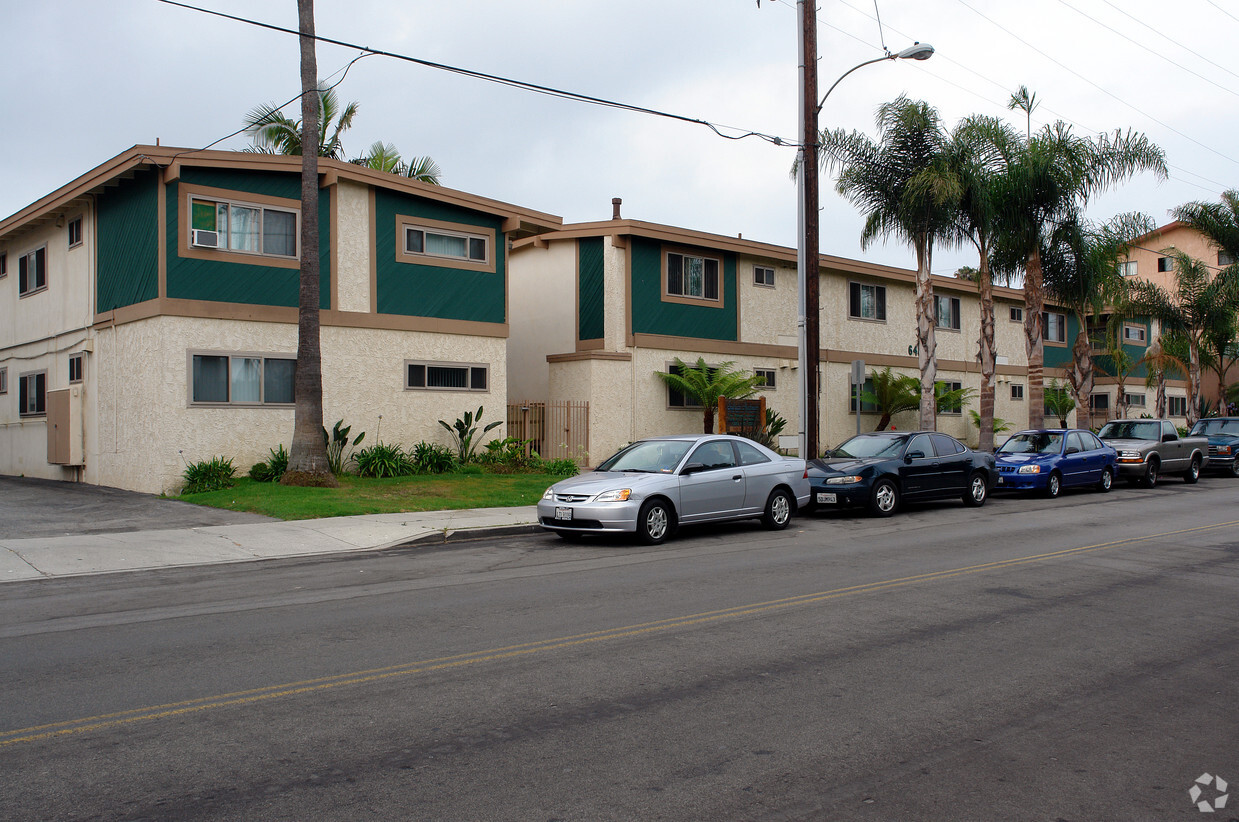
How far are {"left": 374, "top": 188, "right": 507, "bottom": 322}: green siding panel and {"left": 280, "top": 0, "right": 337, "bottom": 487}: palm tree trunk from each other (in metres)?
3.08

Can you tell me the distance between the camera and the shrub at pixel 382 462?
813 inches

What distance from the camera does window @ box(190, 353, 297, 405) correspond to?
19.3m

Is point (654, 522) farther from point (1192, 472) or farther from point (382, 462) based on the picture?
point (1192, 472)

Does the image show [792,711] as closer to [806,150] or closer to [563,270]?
[806,150]

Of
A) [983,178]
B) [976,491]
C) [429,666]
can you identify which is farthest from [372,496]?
[983,178]

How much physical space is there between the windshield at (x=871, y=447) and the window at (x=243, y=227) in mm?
12161

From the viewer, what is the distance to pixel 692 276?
27.4 meters

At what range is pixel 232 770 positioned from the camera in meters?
4.64

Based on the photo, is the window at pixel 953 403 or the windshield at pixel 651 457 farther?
the window at pixel 953 403

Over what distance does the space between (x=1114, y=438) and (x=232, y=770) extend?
25.1 metres

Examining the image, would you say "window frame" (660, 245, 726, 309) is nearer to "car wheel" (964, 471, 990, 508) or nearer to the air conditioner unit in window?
"car wheel" (964, 471, 990, 508)

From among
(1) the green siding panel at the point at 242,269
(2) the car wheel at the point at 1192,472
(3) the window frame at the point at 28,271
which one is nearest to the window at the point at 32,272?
(3) the window frame at the point at 28,271

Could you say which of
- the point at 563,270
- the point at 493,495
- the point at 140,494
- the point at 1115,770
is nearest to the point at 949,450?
the point at 493,495

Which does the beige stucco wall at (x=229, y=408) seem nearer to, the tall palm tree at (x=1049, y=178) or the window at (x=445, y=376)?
the window at (x=445, y=376)
